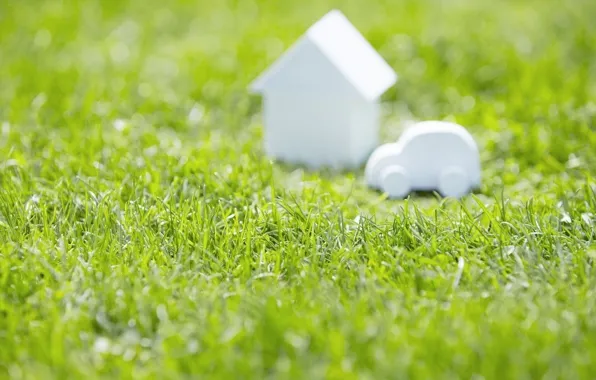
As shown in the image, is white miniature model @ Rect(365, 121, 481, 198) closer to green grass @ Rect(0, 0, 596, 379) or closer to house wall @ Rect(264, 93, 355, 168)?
green grass @ Rect(0, 0, 596, 379)

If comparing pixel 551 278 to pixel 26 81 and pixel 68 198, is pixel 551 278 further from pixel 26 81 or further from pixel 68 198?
pixel 26 81

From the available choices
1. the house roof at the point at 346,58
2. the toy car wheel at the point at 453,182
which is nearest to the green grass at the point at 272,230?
the toy car wheel at the point at 453,182

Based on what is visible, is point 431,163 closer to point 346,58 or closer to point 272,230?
point 346,58

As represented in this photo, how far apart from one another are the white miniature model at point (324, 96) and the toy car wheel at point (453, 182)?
547mm

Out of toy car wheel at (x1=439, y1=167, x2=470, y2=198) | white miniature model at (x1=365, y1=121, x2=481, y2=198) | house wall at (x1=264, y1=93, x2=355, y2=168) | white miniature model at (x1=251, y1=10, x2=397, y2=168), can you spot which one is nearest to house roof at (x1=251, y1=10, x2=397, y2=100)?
white miniature model at (x1=251, y1=10, x2=397, y2=168)

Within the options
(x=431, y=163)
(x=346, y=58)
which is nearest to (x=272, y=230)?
(x=431, y=163)

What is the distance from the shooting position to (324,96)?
376cm

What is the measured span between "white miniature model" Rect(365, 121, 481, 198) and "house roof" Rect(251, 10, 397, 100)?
14.7 inches

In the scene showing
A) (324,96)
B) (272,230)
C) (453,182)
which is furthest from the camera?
(324,96)

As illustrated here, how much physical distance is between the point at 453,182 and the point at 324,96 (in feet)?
2.43

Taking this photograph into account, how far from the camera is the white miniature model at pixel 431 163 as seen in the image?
3.40 m

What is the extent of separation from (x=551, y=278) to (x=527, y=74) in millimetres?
2486

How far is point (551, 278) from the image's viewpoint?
2547mm

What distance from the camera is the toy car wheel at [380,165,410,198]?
3.40m
